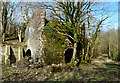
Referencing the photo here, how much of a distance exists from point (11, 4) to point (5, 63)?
772 centimetres

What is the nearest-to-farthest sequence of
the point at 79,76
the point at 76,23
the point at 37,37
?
the point at 79,76 < the point at 76,23 < the point at 37,37

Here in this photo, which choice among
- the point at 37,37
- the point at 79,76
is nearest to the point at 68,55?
the point at 37,37

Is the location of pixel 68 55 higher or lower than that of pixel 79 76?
higher

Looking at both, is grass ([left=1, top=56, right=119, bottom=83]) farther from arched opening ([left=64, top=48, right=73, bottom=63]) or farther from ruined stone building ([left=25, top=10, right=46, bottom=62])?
arched opening ([left=64, top=48, right=73, bottom=63])

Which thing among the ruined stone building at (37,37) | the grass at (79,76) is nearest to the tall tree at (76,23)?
the ruined stone building at (37,37)

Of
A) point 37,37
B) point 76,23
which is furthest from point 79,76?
point 37,37

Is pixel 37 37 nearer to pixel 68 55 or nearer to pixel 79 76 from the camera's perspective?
pixel 68 55

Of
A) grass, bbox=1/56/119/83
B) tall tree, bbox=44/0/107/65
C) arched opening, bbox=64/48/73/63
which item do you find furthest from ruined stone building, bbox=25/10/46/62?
grass, bbox=1/56/119/83

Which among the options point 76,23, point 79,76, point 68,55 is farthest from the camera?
point 68,55

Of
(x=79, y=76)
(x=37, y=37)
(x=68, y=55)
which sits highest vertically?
(x=37, y=37)

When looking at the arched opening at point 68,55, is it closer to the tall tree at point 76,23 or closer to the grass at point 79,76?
the tall tree at point 76,23

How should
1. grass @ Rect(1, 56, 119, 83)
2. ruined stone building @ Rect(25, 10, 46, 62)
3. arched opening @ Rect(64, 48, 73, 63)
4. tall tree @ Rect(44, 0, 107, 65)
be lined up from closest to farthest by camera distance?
grass @ Rect(1, 56, 119, 83)
tall tree @ Rect(44, 0, 107, 65)
ruined stone building @ Rect(25, 10, 46, 62)
arched opening @ Rect(64, 48, 73, 63)

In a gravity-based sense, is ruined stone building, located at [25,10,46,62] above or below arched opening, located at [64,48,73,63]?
above

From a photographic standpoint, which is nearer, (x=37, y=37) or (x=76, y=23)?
(x=76, y=23)
